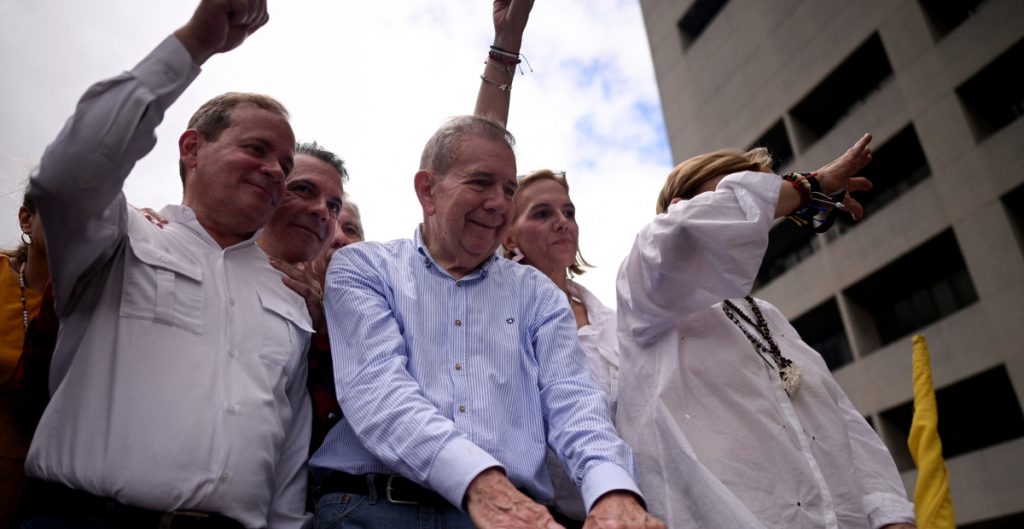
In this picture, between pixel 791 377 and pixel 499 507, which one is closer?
pixel 499 507

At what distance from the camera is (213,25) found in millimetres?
1771

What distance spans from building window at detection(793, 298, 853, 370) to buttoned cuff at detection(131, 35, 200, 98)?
21.2m

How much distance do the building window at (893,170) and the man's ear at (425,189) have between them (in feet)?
59.0

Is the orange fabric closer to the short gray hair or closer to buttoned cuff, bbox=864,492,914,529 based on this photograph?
the short gray hair

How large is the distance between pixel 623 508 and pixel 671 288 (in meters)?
0.85

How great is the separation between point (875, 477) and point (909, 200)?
17.7 metres

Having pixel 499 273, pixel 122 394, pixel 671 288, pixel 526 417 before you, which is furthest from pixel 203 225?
pixel 671 288

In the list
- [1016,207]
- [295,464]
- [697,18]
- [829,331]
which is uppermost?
[697,18]

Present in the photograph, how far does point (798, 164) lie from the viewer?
21547 mm

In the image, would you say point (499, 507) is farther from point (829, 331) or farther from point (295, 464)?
point (829, 331)

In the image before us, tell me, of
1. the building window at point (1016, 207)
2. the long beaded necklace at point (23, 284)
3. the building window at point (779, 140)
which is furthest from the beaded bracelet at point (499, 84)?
the building window at point (779, 140)

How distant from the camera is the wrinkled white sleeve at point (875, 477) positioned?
2.43 metres

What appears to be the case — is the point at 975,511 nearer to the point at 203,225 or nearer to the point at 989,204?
the point at 989,204

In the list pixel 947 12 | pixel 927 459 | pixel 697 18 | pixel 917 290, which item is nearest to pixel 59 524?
pixel 927 459
